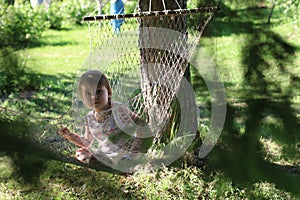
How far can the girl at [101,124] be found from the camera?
2.45 metres

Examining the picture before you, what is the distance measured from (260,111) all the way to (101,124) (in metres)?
1.46

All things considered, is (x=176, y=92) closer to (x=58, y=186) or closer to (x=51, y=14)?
(x=58, y=186)

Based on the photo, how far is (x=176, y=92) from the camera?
258 cm

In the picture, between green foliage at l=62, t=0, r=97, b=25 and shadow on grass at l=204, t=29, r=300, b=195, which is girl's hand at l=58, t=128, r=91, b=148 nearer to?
shadow on grass at l=204, t=29, r=300, b=195

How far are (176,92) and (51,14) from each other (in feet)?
21.1

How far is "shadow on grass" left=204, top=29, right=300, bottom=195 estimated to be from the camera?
1312mm

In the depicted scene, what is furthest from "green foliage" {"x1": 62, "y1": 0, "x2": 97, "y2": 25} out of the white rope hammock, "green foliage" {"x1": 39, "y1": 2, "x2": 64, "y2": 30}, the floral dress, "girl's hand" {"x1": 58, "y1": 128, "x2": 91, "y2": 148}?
"girl's hand" {"x1": 58, "y1": 128, "x2": 91, "y2": 148}

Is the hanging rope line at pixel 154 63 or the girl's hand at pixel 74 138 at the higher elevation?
the hanging rope line at pixel 154 63

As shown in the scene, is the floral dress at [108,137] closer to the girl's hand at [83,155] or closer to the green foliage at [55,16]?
the girl's hand at [83,155]

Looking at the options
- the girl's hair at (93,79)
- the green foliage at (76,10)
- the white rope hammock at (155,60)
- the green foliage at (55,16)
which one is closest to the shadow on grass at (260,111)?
the white rope hammock at (155,60)

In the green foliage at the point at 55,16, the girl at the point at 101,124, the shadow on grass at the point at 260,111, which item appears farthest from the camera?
the green foliage at the point at 55,16

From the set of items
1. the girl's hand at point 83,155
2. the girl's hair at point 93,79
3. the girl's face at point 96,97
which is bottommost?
the girl's hand at point 83,155

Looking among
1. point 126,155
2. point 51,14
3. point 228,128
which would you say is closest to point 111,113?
point 126,155

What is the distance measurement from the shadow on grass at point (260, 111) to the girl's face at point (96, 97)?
119cm
